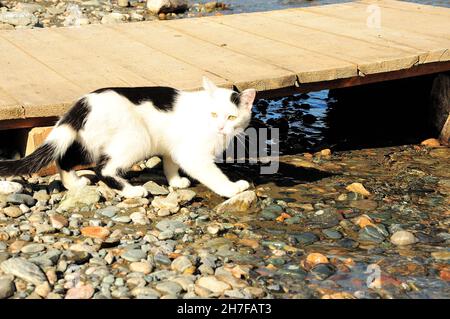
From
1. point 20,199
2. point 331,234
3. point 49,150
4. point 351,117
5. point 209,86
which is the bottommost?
point 351,117

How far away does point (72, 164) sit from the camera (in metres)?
4.86

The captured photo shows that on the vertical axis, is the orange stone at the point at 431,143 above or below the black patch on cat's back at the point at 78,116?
below

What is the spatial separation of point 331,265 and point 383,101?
404 cm

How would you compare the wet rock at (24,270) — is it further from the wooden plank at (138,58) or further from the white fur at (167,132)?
the wooden plank at (138,58)

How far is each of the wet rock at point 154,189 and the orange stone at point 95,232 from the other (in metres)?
0.67

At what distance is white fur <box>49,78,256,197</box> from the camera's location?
4.68 metres

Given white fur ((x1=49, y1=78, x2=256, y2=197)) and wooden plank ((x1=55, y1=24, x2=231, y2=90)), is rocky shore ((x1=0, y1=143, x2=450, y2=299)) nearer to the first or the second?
white fur ((x1=49, y1=78, x2=256, y2=197))

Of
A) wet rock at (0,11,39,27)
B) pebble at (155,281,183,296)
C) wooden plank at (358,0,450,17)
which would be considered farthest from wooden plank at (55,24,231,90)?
wet rock at (0,11,39,27)

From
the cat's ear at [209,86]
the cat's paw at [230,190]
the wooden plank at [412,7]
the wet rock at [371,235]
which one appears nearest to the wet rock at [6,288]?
the cat's paw at [230,190]

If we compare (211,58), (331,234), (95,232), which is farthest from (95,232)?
(211,58)

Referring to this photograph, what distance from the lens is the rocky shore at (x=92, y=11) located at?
10.6 meters

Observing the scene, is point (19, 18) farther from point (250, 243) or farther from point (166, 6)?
point (250, 243)

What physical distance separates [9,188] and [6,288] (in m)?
1.38

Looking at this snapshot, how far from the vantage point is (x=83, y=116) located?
4.65m
